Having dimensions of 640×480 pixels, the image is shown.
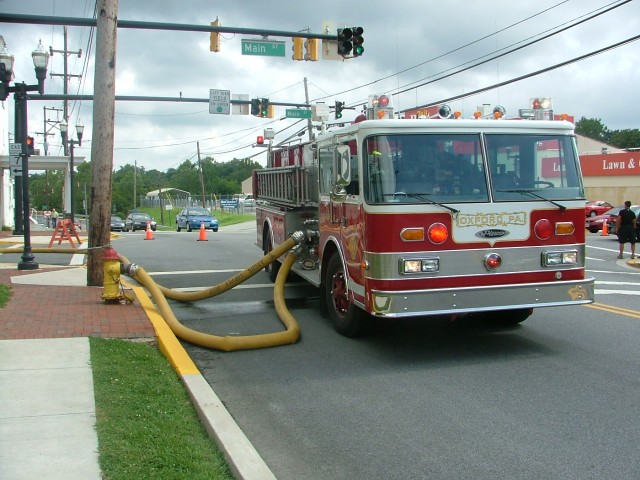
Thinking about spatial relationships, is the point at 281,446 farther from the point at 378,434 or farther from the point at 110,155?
the point at 110,155

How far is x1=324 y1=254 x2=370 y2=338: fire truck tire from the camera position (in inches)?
308

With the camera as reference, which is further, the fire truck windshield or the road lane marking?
the road lane marking

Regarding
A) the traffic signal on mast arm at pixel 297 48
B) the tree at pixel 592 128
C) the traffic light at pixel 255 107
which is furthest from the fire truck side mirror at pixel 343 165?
the tree at pixel 592 128

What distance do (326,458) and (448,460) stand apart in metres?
0.84

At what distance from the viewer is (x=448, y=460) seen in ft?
14.8

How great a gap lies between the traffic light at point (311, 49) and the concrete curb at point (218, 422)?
37.9 ft

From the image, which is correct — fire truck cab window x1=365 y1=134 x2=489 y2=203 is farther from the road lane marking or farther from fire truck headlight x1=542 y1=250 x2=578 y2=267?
the road lane marking

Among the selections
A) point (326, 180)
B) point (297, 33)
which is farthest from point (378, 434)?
point (297, 33)

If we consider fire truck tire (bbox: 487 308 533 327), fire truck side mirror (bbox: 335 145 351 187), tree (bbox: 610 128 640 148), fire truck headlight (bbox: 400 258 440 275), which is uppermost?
tree (bbox: 610 128 640 148)

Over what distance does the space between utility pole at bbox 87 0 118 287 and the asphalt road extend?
216cm

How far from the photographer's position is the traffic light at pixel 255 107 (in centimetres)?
2686

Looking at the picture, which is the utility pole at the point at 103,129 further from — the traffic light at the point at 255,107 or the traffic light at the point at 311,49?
the traffic light at the point at 255,107

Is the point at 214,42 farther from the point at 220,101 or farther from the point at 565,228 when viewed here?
the point at 565,228

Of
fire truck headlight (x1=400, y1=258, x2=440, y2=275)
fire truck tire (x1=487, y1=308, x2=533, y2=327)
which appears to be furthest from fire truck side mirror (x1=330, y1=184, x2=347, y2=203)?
fire truck tire (x1=487, y1=308, x2=533, y2=327)
